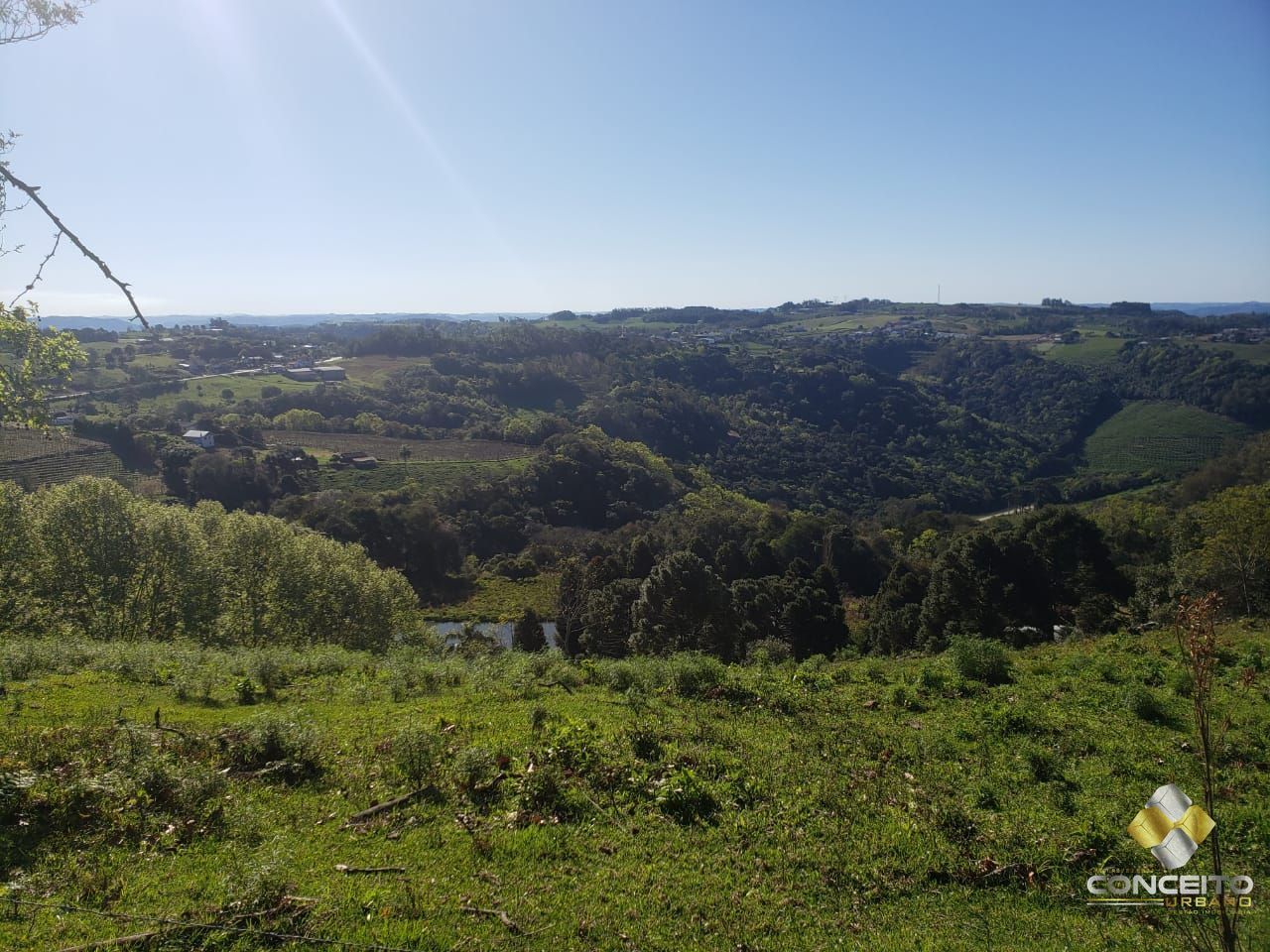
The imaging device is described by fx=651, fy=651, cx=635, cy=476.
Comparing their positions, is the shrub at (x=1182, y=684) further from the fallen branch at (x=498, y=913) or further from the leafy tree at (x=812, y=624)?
the leafy tree at (x=812, y=624)

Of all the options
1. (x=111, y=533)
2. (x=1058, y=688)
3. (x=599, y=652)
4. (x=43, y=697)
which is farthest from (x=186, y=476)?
(x=1058, y=688)

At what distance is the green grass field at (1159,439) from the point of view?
10431 cm

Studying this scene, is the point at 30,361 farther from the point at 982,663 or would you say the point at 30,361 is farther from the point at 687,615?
the point at 687,615

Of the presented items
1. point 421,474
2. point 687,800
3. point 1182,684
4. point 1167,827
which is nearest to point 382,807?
point 687,800

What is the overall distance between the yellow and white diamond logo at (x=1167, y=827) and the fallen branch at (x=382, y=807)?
714cm

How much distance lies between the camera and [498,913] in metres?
5.77

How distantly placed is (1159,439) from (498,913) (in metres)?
142

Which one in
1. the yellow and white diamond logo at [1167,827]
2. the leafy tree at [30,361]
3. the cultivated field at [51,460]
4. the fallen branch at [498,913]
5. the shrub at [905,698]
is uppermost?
the leafy tree at [30,361]

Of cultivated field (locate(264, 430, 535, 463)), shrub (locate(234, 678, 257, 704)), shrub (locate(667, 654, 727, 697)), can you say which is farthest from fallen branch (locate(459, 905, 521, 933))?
cultivated field (locate(264, 430, 535, 463))

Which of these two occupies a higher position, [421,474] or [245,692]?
[245,692]

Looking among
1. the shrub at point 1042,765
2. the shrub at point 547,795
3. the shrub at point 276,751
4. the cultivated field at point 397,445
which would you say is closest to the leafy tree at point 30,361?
the shrub at point 276,751

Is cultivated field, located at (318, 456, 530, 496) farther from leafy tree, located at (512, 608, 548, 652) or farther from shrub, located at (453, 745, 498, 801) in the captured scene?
shrub, located at (453, 745, 498, 801)

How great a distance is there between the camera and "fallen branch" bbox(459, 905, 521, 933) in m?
5.63

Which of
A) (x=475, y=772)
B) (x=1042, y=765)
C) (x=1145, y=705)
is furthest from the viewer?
(x=1145, y=705)
